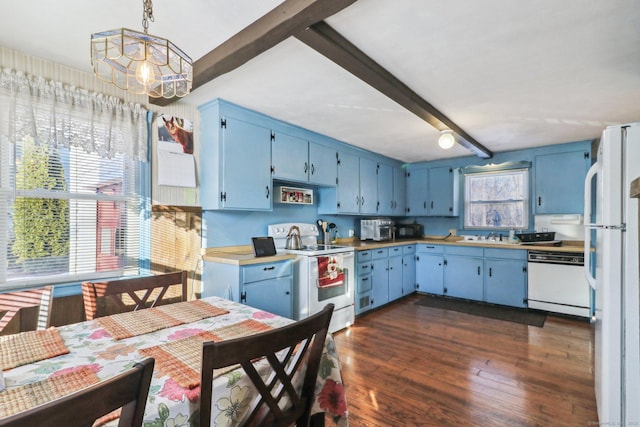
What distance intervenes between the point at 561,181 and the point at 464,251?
154cm

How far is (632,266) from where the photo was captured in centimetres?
145

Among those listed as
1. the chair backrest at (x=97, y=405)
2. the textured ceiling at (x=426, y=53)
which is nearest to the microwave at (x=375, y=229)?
the textured ceiling at (x=426, y=53)

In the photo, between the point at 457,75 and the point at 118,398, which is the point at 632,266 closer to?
the point at 457,75

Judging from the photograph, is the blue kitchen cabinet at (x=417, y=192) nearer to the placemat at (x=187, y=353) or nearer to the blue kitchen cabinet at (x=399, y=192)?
the blue kitchen cabinet at (x=399, y=192)

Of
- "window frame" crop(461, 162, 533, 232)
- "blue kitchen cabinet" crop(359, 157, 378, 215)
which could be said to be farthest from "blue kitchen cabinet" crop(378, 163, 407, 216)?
"window frame" crop(461, 162, 533, 232)

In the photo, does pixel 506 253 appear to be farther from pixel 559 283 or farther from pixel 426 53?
pixel 426 53

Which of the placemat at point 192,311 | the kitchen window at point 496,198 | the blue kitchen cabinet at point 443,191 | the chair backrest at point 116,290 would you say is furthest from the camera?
the blue kitchen cabinet at point 443,191

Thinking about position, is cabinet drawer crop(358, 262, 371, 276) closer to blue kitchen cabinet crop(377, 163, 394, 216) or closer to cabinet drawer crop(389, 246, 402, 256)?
cabinet drawer crop(389, 246, 402, 256)

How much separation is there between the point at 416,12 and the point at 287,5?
0.65 meters

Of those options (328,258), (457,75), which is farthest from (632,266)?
(328,258)

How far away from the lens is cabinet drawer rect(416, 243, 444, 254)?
15.5ft

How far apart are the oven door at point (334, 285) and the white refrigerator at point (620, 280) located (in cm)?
193

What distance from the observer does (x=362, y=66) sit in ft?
6.49

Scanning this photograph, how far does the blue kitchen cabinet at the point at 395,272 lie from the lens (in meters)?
4.37
